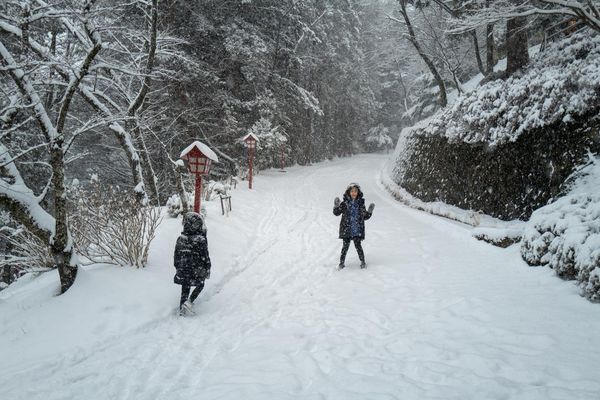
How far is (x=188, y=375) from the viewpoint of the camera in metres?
3.55

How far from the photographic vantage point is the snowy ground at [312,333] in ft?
10.6

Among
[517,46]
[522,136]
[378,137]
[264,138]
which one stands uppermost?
[517,46]

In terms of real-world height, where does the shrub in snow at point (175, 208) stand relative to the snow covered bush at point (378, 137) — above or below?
below

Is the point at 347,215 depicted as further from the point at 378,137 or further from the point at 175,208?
the point at 378,137

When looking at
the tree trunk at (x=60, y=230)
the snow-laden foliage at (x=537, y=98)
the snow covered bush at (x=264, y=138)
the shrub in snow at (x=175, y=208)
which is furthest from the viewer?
the snow covered bush at (x=264, y=138)

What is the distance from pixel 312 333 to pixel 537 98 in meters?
7.22

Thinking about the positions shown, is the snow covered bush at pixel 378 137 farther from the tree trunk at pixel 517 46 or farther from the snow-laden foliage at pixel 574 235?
the snow-laden foliage at pixel 574 235

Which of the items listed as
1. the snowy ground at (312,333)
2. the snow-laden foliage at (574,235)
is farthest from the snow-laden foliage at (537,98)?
the snowy ground at (312,333)

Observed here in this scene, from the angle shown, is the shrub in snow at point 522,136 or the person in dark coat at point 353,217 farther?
the person in dark coat at point 353,217

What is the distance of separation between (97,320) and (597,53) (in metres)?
10.9

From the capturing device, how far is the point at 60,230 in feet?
16.6

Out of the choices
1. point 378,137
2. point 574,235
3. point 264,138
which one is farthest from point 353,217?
point 378,137

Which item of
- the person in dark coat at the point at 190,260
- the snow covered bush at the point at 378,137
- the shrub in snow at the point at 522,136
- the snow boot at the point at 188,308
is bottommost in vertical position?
the snow boot at the point at 188,308

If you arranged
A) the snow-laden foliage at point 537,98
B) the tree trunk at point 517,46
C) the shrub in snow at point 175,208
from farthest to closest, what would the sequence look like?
the tree trunk at point 517,46 → the shrub in snow at point 175,208 → the snow-laden foliage at point 537,98
